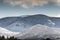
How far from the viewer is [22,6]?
1124 centimetres

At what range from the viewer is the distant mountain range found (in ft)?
35.8

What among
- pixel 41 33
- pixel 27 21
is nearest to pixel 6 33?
pixel 27 21

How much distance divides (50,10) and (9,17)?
2.41 meters

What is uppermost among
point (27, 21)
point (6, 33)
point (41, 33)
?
point (27, 21)

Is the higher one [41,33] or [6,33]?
[6,33]

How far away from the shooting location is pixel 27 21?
11.1 meters

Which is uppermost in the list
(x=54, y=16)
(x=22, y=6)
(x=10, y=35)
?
(x=22, y=6)

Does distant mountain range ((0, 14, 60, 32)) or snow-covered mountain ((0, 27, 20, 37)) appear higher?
distant mountain range ((0, 14, 60, 32))

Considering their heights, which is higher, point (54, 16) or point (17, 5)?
point (17, 5)

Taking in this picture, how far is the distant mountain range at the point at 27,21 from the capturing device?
10.9 m

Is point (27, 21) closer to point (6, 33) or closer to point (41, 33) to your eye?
point (41, 33)

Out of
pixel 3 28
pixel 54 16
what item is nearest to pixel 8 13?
pixel 3 28

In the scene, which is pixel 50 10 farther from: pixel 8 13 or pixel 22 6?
pixel 8 13

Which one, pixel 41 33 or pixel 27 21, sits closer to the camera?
pixel 27 21
